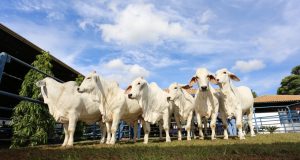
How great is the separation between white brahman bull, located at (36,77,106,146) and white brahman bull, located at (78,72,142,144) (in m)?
0.32

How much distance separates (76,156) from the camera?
4023mm

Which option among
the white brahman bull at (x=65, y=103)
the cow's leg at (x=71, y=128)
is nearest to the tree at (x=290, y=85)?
the white brahman bull at (x=65, y=103)

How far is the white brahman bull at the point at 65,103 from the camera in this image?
25.3ft

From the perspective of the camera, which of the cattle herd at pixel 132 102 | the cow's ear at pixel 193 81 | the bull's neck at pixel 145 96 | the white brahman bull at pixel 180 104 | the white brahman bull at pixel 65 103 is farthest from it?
the white brahman bull at pixel 180 104

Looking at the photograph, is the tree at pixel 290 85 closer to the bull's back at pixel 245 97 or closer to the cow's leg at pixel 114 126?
the bull's back at pixel 245 97

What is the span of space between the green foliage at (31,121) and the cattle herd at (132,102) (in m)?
1.60

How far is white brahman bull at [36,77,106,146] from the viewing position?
7723mm

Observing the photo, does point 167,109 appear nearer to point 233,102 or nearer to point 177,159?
point 233,102

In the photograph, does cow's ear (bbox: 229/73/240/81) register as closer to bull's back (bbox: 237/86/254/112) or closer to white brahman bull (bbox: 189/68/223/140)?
white brahman bull (bbox: 189/68/223/140)

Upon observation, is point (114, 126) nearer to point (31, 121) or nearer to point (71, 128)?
point (71, 128)

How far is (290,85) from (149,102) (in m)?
45.1

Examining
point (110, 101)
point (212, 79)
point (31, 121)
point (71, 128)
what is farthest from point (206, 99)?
point (31, 121)

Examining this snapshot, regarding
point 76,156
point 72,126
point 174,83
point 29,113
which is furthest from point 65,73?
point 76,156

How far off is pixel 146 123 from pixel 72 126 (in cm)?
248
